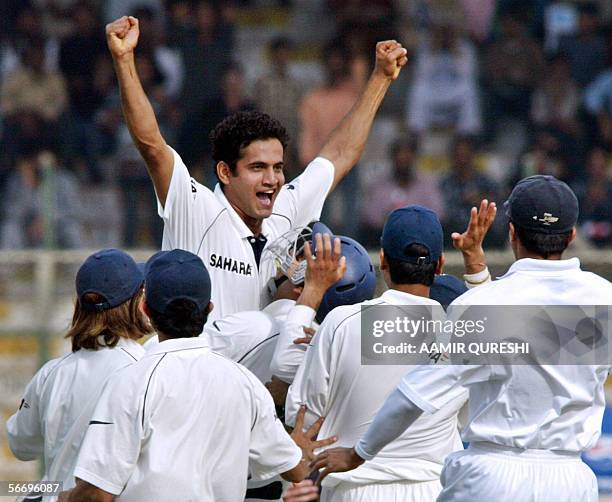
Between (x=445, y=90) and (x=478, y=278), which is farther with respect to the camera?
(x=445, y=90)

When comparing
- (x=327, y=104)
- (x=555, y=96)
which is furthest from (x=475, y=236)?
(x=555, y=96)

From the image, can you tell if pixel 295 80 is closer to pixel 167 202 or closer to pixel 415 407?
pixel 167 202

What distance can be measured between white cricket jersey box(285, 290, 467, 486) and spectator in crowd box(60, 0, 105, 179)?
7.20 metres

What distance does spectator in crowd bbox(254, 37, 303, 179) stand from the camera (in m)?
11.5

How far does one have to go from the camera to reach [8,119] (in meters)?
11.8

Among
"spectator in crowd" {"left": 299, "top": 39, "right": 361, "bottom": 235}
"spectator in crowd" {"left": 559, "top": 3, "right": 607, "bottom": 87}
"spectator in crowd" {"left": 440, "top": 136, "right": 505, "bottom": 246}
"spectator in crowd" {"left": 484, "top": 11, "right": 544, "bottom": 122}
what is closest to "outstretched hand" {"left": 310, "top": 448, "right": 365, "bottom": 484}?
"spectator in crowd" {"left": 440, "top": 136, "right": 505, "bottom": 246}

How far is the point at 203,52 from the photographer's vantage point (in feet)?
39.7

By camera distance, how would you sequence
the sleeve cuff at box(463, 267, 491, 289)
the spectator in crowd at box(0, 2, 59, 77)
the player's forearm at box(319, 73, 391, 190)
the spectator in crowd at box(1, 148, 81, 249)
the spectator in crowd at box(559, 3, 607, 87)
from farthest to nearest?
the spectator in crowd at box(0, 2, 59, 77)
the spectator in crowd at box(559, 3, 607, 87)
the spectator in crowd at box(1, 148, 81, 249)
the player's forearm at box(319, 73, 391, 190)
the sleeve cuff at box(463, 267, 491, 289)

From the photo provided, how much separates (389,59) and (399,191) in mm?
5356

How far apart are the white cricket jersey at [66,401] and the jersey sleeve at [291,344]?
534 millimetres

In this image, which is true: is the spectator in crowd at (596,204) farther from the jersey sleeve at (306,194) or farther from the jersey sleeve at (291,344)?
the jersey sleeve at (291,344)

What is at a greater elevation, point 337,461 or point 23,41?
point 23,41

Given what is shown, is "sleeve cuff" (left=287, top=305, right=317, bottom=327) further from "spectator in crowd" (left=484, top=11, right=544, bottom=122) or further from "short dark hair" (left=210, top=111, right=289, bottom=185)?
"spectator in crowd" (left=484, top=11, right=544, bottom=122)

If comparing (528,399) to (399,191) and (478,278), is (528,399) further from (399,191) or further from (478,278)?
(399,191)
